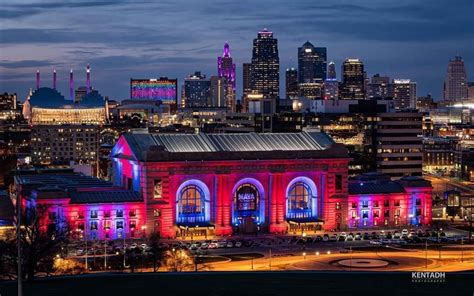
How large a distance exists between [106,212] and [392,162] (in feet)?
277

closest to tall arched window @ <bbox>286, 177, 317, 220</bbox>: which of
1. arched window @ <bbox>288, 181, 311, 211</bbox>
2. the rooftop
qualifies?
arched window @ <bbox>288, 181, 311, 211</bbox>

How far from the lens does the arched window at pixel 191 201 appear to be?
12256 centimetres

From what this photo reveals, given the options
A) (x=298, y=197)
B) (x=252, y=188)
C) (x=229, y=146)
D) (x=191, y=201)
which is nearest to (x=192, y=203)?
(x=191, y=201)

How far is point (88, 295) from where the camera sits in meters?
53.4

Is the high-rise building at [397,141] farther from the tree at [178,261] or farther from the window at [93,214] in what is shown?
the tree at [178,261]

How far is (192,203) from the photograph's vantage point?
404ft

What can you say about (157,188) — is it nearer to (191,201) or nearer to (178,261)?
(191,201)

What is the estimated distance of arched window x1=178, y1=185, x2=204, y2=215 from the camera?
402 ft

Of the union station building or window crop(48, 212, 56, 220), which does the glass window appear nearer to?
window crop(48, 212, 56, 220)

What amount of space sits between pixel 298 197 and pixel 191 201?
14.8m

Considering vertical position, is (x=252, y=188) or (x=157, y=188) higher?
(x=157, y=188)

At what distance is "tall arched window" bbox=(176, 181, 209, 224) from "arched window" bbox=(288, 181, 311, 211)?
11867 millimetres

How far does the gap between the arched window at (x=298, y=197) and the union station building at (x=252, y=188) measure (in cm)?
13

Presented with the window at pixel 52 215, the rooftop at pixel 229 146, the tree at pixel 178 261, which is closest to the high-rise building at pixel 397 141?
the rooftop at pixel 229 146
